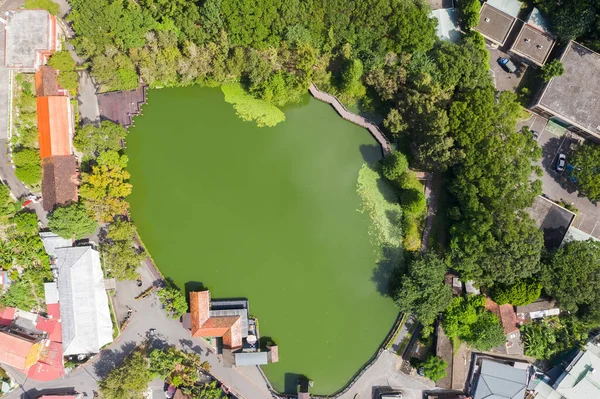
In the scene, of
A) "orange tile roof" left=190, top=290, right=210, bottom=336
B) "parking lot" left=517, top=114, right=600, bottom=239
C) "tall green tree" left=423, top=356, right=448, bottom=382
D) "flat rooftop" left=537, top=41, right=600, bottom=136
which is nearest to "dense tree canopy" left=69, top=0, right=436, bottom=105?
"flat rooftop" left=537, top=41, right=600, bottom=136

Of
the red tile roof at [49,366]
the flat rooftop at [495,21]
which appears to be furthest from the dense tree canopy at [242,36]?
the red tile roof at [49,366]

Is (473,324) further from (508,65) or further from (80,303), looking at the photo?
(80,303)

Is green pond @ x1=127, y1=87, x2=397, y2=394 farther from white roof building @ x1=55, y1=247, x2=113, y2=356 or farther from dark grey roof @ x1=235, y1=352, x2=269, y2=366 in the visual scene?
white roof building @ x1=55, y1=247, x2=113, y2=356

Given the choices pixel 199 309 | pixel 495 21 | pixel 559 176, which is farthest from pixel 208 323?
pixel 495 21

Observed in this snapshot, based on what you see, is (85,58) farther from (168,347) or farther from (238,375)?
(238,375)

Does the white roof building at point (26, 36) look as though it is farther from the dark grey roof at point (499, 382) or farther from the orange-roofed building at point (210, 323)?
the dark grey roof at point (499, 382)

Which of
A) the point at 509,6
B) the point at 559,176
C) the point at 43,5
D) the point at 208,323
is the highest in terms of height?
the point at 509,6
